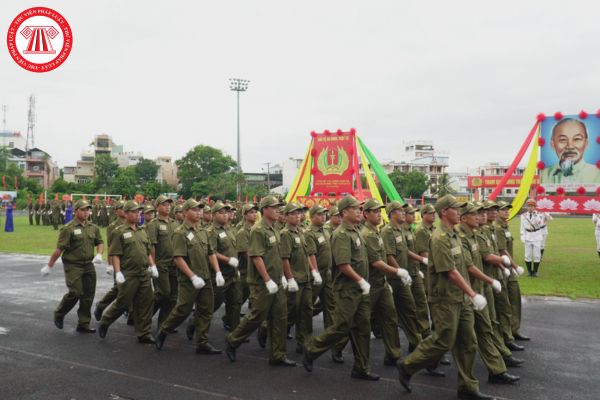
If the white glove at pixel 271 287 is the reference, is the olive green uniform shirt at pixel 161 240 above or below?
above

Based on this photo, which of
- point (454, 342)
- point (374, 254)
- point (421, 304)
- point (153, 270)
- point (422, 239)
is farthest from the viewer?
point (153, 270)

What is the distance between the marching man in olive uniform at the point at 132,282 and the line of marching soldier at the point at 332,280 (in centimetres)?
1

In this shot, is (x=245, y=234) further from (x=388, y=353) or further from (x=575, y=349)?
(x=575, y=349)

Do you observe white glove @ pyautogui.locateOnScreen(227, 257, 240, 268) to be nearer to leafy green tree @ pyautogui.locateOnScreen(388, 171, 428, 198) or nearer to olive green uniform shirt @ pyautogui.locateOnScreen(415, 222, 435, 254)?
olive green uniform shirt @ pyautogui.locateOnScreen(415, 222, 435, 254)

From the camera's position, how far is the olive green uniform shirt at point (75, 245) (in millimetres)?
7582

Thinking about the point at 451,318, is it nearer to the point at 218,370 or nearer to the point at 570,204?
the point at 218,370

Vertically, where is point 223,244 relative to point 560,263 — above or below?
above

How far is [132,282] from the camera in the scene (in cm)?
706

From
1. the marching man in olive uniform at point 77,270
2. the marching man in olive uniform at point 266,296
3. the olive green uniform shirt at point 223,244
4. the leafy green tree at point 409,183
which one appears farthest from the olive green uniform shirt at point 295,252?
the leafy green tree at point 409,183

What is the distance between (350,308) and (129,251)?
3269 mm

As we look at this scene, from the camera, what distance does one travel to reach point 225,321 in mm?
7652

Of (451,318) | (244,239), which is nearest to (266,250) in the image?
(244,239)

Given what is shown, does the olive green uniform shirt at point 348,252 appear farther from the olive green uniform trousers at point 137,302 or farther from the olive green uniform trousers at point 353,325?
the olive green uniform trousers at point 137,302

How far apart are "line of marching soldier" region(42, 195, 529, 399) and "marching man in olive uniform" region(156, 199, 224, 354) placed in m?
0.01
